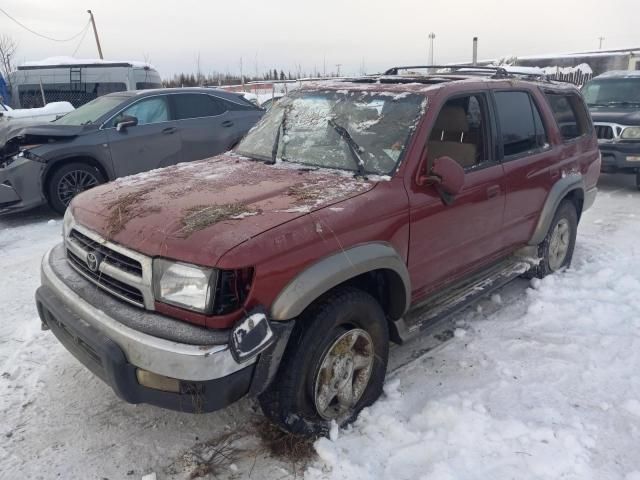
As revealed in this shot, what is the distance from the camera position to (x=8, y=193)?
649 centimetres

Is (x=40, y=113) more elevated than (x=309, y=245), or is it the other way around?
(x=40, y=113)

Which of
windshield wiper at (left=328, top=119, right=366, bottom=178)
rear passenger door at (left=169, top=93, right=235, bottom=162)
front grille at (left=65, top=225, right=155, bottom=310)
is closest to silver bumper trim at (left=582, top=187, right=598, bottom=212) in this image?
windshield wiper at (left=328, top=119, right=366, bottom=178)

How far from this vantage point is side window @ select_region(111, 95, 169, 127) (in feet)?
23.9

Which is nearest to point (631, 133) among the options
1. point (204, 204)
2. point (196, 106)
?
point (196, 106)

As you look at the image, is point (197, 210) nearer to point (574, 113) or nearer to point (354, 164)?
point (354, 164)

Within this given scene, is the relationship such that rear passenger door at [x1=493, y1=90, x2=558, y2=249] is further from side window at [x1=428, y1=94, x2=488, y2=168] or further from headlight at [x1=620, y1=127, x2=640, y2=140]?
headlight at [x1=620, y1=127, x2=640, y2=140]

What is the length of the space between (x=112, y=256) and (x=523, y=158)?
3.13 meters

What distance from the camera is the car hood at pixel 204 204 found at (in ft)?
7.86

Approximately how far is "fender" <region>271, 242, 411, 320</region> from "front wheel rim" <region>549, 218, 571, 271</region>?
255cm

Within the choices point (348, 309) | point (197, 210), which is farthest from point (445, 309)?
point (197, 210)

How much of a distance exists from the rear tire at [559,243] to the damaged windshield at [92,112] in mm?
5871

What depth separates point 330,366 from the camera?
108 inches

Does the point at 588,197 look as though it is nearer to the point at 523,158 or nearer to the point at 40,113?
the point at 523,158

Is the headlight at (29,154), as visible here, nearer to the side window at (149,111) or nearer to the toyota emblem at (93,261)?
the side window at (149,111)
